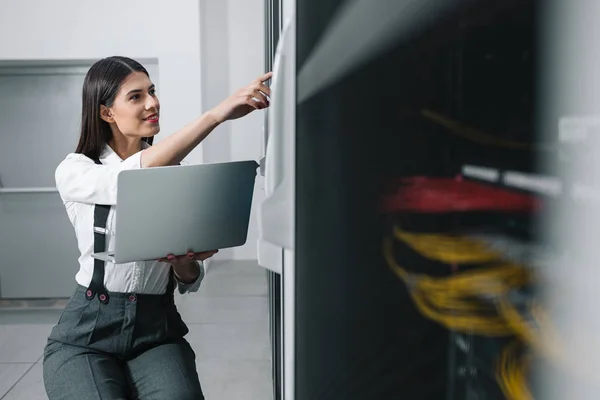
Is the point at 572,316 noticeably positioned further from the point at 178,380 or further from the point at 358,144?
the point at 178,380

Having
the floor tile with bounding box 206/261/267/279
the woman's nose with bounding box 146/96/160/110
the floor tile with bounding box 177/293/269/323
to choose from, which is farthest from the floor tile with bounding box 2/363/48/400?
the floor tile with bounding box 206/261/267/279

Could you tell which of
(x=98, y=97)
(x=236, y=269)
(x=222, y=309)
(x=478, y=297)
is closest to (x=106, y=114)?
(x=98, y=97)

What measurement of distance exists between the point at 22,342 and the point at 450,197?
4129 millimetres

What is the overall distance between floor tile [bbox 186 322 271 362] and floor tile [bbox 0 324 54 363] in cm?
88

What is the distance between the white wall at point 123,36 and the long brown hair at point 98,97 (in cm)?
348

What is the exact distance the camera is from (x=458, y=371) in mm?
322

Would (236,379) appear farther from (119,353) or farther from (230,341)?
(119,353)

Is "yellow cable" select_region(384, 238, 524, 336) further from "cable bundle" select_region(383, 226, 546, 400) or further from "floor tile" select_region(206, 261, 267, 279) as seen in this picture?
"floor tile" select_region(206, 261, 267, 279)

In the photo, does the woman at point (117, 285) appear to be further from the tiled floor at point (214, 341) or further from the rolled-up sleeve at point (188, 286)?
the tiled floor at point (214, 341)

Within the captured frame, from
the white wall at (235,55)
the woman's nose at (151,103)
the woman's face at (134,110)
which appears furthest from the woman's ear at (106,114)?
the white wall at (235,55)

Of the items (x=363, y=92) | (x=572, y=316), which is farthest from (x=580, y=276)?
(x=363, y=92)

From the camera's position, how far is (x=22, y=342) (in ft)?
13.0

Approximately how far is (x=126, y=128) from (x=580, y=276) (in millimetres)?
1784

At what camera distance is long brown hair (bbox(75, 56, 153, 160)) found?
1879 millimetres
